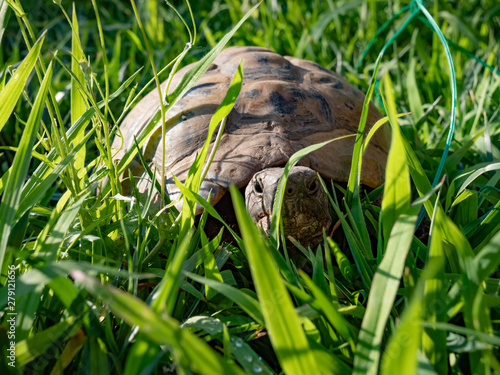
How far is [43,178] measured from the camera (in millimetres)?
1058

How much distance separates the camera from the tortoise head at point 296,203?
117cm

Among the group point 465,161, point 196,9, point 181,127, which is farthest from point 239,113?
point 196,9

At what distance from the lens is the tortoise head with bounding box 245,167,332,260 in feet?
3.85

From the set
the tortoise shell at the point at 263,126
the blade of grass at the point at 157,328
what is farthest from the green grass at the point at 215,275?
the tortoise shell at the point at 263,126

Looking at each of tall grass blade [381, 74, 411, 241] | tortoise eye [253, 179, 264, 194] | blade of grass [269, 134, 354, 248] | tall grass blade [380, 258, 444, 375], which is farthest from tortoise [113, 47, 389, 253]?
tall grass blade [380, 258, 444, 375]

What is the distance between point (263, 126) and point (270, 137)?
0.06 m

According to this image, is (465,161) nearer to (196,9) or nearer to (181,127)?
(181,127)

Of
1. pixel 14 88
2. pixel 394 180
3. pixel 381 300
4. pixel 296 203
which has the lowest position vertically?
pixel 296 203

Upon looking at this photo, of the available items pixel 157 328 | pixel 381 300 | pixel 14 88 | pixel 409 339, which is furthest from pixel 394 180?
pixel 14 88

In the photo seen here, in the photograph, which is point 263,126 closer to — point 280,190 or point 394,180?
Result: point 280,190

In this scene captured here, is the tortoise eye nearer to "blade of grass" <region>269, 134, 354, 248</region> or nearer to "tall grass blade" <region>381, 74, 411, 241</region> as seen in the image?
"blade of grass" <region>269, 134, 354, 248</region>

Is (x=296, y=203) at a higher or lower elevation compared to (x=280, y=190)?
lower

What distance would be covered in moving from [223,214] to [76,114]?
1.67 ft

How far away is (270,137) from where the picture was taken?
1411 millimetres
